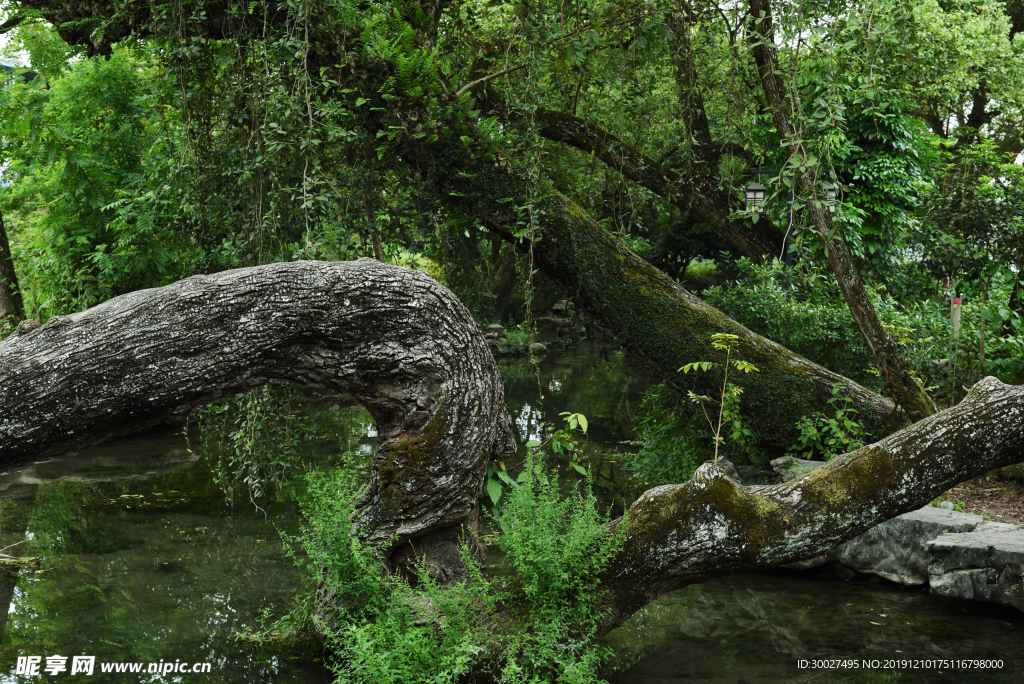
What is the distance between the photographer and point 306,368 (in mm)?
4184

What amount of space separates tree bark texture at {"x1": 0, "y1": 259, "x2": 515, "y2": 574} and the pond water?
3.94 ft

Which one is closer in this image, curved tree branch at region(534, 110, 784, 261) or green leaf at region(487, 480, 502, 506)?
green leaf at region(487, 480, 502, 506)

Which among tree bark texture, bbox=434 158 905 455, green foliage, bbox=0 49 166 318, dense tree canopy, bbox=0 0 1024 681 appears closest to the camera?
dense tree canopy, bbox=0 0 1024 681

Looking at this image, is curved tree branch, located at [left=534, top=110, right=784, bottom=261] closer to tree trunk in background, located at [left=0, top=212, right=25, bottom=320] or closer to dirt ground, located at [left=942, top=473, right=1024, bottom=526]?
dirt ground, located at [left=942, top=473, right=1024, bottom=526]

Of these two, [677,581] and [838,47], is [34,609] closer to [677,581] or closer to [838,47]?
[677,581]

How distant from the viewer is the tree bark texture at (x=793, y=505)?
4.18m

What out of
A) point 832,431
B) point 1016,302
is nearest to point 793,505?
point 832,431

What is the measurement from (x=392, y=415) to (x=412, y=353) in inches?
19.0

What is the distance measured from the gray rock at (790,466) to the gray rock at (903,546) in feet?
2.38

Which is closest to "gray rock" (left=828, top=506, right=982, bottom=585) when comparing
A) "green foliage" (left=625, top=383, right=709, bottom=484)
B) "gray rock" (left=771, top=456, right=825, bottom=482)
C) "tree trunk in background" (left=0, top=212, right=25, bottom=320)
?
"gray rock" (left=771, top=456, right=825, bottom=482)

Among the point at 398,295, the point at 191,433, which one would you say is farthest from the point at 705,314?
the point at 191,433

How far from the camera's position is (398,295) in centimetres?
423

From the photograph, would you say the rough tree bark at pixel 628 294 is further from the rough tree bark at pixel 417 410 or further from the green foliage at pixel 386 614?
the green foliage at pixel 386 614

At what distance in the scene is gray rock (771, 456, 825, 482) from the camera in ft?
21.3
